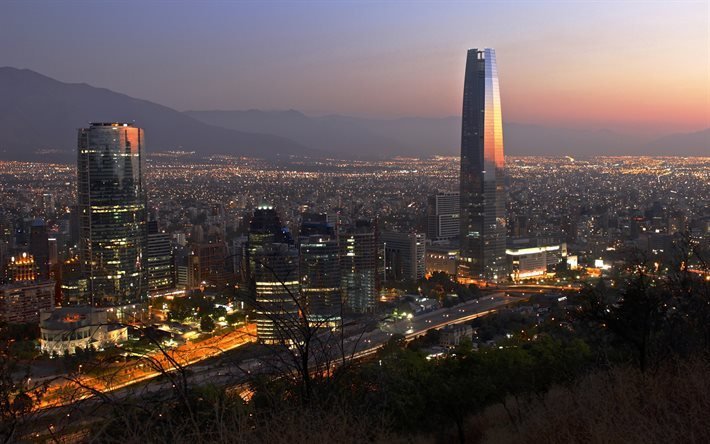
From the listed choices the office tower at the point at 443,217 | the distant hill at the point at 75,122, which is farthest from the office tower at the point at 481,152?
the distant hill at the point at 75,122

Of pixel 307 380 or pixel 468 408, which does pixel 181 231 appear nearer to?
pixel 468 408

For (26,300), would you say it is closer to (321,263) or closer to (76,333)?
(76,333)

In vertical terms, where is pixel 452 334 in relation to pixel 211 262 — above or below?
below

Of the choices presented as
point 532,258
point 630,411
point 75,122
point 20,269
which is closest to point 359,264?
point 532,258

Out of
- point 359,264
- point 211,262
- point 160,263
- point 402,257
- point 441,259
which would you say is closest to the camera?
point 359,264

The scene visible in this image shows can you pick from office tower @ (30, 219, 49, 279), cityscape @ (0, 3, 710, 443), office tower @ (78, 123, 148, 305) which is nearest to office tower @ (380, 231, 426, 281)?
cityscape @ (0, 3, 710, 443)

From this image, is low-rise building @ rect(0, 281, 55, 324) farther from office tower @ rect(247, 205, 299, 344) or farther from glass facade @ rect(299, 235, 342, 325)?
glass facade @ rect(299, 235, 342, 325)
